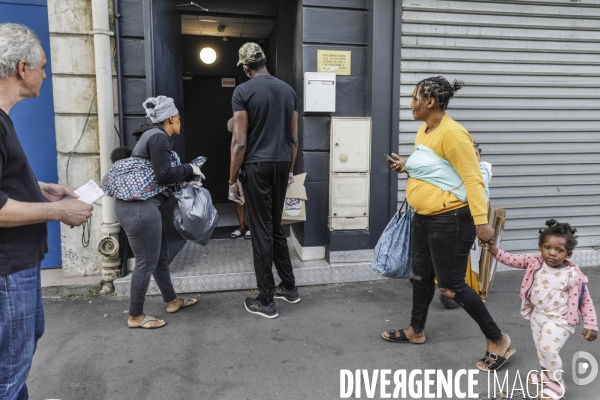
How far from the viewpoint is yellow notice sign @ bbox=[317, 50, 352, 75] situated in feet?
15.2

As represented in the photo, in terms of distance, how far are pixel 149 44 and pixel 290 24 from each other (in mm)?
1697

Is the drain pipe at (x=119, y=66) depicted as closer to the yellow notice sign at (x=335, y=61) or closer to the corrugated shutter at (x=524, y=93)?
the yellow notice sign at (x=335, y=61)

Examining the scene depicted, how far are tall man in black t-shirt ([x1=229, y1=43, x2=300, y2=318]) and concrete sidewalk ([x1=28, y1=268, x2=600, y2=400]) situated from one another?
18.0 inches

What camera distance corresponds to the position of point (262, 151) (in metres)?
3.84

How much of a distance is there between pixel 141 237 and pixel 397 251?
75.8 inches

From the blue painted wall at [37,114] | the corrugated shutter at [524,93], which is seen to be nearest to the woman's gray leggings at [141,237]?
the blue painted wall at [37,114]

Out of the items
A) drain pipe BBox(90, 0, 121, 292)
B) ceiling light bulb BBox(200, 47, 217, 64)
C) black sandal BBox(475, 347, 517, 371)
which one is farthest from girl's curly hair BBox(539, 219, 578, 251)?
ceiling light bulb BBox(200, 47, 217, 64)

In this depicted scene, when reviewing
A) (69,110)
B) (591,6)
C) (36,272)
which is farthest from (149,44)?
(591,6)

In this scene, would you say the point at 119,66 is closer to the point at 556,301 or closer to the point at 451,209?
the point at 451,209

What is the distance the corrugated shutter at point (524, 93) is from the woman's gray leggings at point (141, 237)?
8.67 feet

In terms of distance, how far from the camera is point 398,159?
3332mm

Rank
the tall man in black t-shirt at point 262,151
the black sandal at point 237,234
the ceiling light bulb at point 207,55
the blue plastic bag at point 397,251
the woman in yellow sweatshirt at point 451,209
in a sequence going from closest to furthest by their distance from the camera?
the woman in yellow sweatshirt at point 451,209 → the blue plastic bag at point 397,251 → the tall man in black t-shirt at point 262,151 → the black sandal at point 237,234 → the ceiling light bulb at point 207,55

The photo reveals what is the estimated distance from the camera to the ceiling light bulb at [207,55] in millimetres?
7840

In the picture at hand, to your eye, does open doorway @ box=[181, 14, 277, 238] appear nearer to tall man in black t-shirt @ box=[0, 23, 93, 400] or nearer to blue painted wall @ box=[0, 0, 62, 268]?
blue painted wall @ box=[0, 0, 62, 268]
